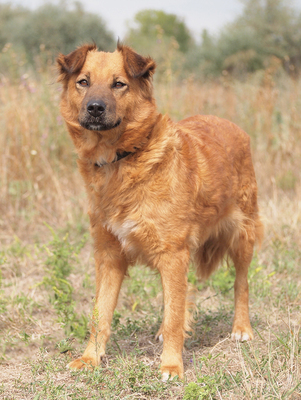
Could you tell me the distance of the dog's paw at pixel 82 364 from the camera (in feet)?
9.34

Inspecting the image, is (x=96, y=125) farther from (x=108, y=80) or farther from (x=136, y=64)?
(x=136, y=64)

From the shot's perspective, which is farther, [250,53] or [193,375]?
[250,53]

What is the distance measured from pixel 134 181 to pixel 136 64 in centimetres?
79

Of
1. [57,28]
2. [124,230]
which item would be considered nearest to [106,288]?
[124,230]

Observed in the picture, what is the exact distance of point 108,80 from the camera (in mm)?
2928

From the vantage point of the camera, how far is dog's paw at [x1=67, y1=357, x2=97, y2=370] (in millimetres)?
2846

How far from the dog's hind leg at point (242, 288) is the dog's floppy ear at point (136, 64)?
5.07 ft

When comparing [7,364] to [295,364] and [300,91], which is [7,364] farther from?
[300,91]

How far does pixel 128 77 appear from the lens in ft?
9.81

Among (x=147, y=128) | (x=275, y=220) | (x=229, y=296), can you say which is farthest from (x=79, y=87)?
(x=275, y=220)

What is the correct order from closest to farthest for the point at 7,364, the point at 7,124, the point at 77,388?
the point at 77,388 < the point at 7,364 < the point at 7,124

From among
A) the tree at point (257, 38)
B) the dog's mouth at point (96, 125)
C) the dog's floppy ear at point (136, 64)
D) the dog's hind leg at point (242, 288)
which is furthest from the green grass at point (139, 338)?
the tree at point (257, 38)

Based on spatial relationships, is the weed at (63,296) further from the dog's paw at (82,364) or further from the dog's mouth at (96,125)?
the dog's mouth at (96,125)

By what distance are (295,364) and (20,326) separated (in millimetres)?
2164
